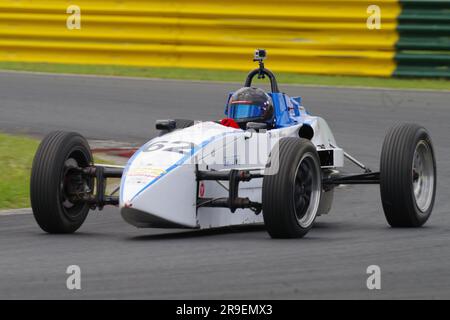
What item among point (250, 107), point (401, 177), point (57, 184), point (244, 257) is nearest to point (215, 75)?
point (250, 107)

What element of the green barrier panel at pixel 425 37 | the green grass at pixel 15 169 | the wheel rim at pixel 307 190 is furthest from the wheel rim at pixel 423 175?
the green barrier panel at pixel 425 37

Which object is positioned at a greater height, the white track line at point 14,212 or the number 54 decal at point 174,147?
the number 54 decal at point 174,147

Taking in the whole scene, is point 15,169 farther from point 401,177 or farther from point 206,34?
point 206,34

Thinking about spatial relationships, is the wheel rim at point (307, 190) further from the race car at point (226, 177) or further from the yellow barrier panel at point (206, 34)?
A: the yellow barrier panel at point (206, 34)

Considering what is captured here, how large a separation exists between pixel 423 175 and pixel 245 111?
1593mm

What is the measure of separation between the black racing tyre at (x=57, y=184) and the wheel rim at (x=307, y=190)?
64.3 inches

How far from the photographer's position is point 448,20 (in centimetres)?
1781

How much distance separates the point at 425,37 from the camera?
18.0 meters

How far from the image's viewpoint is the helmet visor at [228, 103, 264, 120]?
10195 millimetres

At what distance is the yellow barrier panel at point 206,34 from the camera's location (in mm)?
18219
